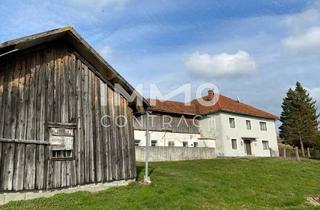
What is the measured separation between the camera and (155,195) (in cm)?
1359

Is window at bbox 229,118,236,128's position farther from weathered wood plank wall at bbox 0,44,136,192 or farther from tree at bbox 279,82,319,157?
weathered wood plank wall at bbox 0,44,136,192

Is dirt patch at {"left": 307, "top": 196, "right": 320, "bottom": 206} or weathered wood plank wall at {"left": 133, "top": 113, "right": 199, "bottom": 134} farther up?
weathered wood plank wall at {"left": 133, "top": 113, "right": 199, "bottom": 134}

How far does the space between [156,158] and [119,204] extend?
18427 mm

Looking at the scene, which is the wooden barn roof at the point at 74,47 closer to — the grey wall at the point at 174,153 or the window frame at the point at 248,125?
the grey wall at the point at 174,153

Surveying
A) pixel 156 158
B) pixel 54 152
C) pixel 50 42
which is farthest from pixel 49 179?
pixel 156 158

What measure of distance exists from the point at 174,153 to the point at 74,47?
18.8 m

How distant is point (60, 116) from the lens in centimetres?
1418

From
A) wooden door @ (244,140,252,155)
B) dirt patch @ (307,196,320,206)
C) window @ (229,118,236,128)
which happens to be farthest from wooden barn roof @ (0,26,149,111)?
wooden door @ (244,140,252,155)

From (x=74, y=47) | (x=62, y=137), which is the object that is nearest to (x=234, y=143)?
(x=74, y=47)

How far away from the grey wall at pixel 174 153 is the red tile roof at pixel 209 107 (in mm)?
7199

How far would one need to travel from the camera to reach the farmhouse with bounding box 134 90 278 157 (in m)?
39.3

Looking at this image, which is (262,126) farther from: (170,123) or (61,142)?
(61,142)

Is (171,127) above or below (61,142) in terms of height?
above

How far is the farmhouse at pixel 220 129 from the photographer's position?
129ft
